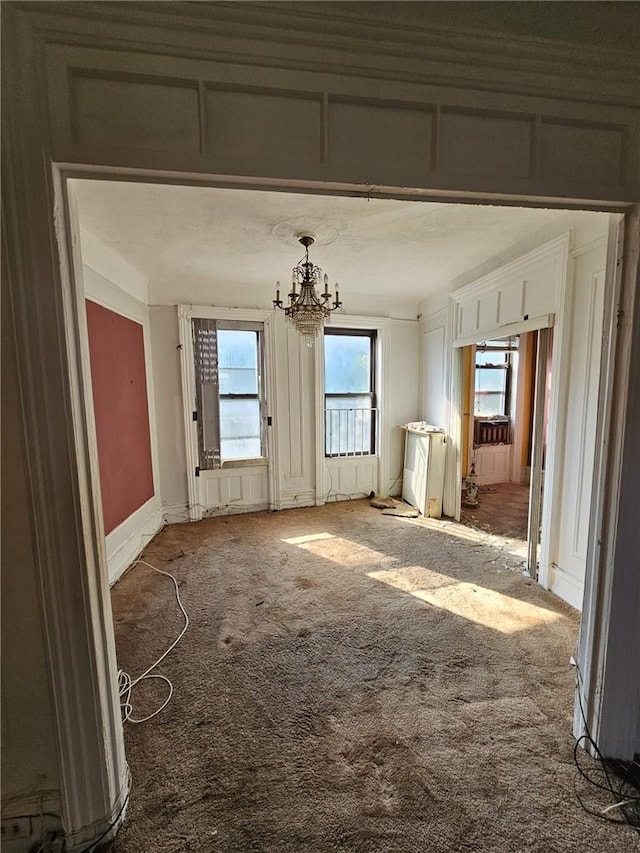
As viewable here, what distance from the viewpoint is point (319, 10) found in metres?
0.94

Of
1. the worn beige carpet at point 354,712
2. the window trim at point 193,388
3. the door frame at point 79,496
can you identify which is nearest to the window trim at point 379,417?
the window trim at point 193,388

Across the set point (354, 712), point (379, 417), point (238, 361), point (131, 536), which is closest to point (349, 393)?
point (379, 417)

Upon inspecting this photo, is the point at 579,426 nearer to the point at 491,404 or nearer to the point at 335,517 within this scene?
the point at 335,517

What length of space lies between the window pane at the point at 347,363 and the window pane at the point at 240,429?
0.98m

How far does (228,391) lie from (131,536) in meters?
1.80

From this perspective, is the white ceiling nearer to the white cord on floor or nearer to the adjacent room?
the adjacent room

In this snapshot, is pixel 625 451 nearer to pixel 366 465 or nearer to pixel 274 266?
pixel 274 266

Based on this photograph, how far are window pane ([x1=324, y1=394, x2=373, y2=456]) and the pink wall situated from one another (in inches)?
83.1

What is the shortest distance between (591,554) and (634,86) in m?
1.58

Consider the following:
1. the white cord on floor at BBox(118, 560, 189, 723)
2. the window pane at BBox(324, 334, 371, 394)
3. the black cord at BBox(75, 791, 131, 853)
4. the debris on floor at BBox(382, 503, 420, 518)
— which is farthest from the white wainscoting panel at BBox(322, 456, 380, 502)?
the black cord at BBox(75, 791, 131, 853)

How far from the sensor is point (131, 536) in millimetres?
3166

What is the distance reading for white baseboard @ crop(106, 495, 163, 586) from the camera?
110 inches

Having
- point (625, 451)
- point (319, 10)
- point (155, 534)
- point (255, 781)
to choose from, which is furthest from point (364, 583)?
point (319, 10)

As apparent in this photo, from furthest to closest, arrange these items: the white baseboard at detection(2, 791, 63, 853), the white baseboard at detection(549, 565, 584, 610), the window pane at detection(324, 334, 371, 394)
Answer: the window pane at detection(324, 334, 371, 394), the white baseboard at detection(549, 565, 584, 610), the white baseboard at detection(2, 791, 63, 853)
